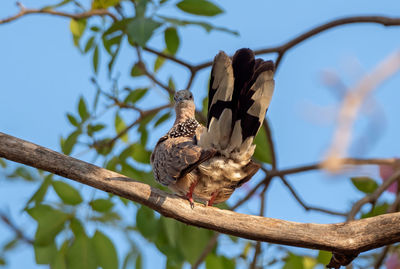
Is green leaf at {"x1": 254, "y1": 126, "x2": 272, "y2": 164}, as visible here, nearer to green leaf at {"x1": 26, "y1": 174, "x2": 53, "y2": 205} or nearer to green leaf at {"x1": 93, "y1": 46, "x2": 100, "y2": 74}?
green leaf at {"x1": 93, "y1": 46, "x2": 100, "y2": 74}

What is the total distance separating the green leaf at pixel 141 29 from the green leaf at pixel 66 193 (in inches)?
46.8

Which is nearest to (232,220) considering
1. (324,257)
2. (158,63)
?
(324,257)

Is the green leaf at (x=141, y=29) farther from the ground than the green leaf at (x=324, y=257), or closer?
farther from the ground

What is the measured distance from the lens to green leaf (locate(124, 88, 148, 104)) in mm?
4434

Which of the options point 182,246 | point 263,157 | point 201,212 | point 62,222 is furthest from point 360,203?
point 62,222

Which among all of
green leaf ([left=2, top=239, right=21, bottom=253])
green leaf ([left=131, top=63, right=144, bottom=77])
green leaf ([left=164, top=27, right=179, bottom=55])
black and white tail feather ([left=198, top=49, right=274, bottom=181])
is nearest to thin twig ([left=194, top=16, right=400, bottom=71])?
green leaf ([left=164, top=27, right=179, bottom=55])

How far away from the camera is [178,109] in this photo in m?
3.82

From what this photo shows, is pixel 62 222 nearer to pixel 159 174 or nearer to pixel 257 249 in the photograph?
pixel 159 174

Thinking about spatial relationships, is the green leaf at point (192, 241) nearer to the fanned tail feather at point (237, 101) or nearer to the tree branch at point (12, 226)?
the fanned tail feather at point (237, 101)

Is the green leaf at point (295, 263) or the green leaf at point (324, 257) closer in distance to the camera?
the green leaf at point (324, 257)

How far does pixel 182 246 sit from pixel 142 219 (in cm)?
39

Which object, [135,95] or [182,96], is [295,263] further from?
[135,95]

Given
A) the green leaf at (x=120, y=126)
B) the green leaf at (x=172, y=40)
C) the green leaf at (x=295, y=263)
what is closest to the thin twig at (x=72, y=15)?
the green leaf at (x=172, y=40)

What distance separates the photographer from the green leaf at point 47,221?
359 cm
